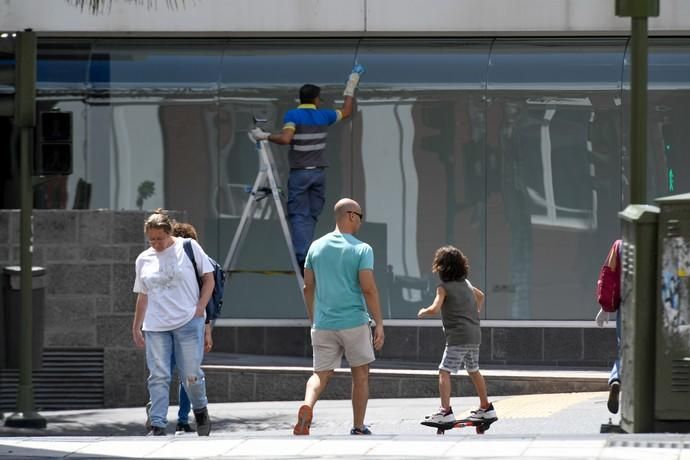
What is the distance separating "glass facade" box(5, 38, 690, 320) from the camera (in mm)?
17266

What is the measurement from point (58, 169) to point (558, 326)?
509 centimetres

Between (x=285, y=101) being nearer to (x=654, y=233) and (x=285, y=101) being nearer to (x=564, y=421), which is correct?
(x=564, y=421)

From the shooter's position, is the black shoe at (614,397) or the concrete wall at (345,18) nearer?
the black shoe at (614,397)

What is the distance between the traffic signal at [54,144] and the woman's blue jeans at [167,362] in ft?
8.25

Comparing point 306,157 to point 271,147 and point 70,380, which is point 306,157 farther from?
point 70,380

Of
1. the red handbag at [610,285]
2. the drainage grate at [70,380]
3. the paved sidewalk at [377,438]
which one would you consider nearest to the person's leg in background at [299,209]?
the drainage grate at [70,380]

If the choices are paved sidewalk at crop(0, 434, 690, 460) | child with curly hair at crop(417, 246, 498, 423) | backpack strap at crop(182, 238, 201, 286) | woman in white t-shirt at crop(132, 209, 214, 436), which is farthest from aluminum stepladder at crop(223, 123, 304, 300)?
paved sidewalk at crop(0, 434, 690, 460)

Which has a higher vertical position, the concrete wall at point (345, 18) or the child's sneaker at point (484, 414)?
the concrete wall at point (345, 18)

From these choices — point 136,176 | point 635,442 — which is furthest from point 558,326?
point 635,442

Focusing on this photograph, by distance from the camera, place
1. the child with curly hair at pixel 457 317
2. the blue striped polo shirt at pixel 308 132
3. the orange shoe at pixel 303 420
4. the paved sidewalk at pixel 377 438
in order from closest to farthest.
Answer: the paved sidewalk at pixel 377 438 < the orange shoe at pixel 303 420 < the child with curly hair at pixel 457 317 < the blue striped polo shirt at pixel 308 132

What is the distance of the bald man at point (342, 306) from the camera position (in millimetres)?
11672

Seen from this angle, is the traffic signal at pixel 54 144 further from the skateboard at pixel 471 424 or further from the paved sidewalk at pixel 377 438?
the skateboard at pixel 471 424

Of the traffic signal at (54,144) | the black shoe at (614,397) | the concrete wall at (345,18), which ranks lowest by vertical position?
the black shoe at (614,397)

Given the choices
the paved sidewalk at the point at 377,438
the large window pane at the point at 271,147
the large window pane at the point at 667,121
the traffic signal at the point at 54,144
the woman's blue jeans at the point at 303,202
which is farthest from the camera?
the large window pane at the point at 271,147
